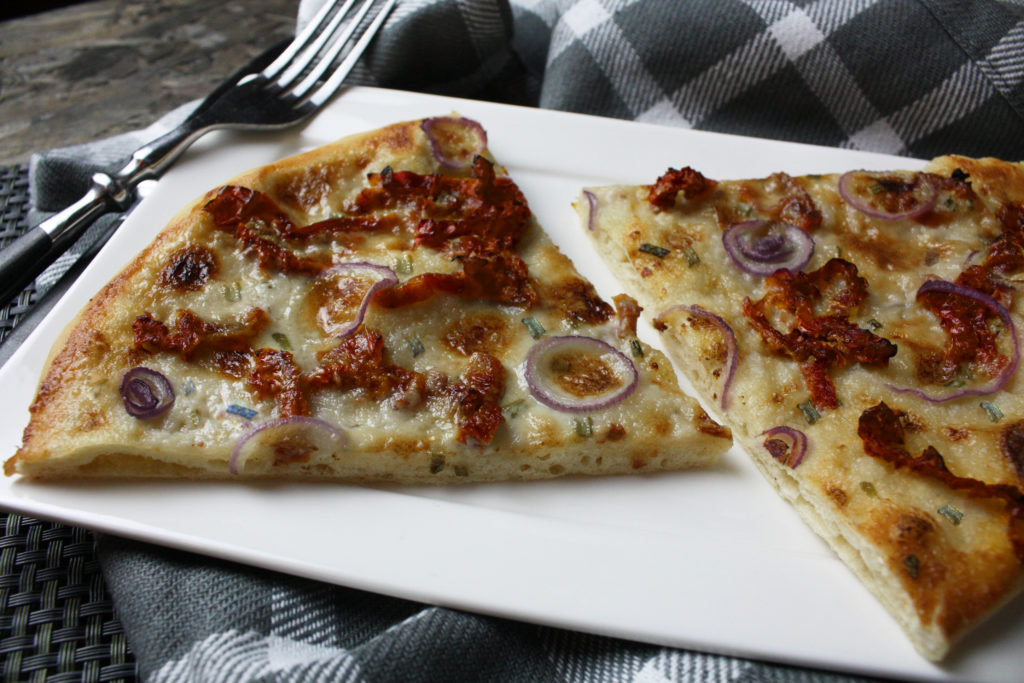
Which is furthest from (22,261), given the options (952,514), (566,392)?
(952,514)

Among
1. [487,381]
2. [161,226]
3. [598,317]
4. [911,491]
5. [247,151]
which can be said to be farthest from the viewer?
[247,151]

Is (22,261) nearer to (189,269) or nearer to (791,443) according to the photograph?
(189,269)

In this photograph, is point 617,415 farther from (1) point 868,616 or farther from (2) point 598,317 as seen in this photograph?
(1) point 868,616

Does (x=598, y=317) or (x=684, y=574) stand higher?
(x=598, y=317)

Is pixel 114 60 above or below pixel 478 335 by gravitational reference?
above

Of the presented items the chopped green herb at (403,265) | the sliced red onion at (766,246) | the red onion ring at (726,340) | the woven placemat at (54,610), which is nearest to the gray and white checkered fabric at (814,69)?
the sliced red onion at (766,246)

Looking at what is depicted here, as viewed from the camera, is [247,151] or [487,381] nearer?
[487,381]

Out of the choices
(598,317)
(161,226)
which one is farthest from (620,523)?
(161,226)
